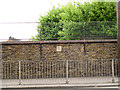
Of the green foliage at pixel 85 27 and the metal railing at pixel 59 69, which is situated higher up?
the green foliage at pixel 85 27

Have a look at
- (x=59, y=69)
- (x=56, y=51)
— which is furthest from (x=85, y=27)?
(x=59, y=69)

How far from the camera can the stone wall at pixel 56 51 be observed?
1404 cm

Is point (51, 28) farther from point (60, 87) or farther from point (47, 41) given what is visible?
point (60, 87)

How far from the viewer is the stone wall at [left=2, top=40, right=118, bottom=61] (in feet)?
46.1

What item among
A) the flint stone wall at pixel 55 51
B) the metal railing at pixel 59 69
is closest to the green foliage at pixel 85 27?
the flint stone wall at pixel 55 51

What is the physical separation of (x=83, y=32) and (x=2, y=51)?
21.8 ft

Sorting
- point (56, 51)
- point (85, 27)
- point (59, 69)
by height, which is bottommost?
point (59, 69)

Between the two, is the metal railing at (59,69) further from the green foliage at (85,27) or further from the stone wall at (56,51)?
the green foliage at (85,27)

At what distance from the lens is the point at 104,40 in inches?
565

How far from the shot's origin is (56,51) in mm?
14109

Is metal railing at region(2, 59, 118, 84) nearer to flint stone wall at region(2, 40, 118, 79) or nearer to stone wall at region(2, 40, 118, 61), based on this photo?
flint stone wall at region(2, 40, 118, 79)

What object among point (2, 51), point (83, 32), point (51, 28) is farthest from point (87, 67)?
point (2, 51)

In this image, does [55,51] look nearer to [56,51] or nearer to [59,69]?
[56,51]

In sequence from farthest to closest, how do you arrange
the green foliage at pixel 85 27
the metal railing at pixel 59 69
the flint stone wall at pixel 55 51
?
the green foliage at pixel 85 27, the flint stone wall at pixel 55 51, the metal railing at pixel 59 69
